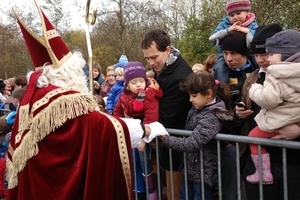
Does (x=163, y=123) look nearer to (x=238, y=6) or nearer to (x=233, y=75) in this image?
(x=233, y=75)

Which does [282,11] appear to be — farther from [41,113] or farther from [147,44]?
[41,113]

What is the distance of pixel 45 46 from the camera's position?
254cm

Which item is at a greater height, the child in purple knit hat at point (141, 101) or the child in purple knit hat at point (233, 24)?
the child in purple knit hat at point (233, 24)

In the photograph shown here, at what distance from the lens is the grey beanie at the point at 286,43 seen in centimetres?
225

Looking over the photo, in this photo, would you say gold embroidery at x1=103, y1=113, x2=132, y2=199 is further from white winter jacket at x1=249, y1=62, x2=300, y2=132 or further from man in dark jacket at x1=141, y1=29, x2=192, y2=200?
white winter jacket at x1=249, y1=62, x2=300, y2=132

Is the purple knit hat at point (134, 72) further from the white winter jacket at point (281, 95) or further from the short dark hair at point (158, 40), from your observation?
the white winter jacket at point (281, 95)

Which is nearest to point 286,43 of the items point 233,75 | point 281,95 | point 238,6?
point 281,95

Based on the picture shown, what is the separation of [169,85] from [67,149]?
3.61 ft

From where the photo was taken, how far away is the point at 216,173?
281cm

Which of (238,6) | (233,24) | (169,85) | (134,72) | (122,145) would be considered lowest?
(122,145)

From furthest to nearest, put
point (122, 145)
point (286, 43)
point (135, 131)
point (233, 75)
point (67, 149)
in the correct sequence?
point (233, 75)
point (135, 131)
point (122, 145)
point (67, 149)
point (286, 43)

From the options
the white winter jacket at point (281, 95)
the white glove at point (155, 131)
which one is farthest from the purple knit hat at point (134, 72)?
the white winter jacket at point (281, 95)

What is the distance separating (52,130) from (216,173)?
1.39 m

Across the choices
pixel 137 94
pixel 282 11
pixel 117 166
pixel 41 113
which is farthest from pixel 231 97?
pixel 282 11
